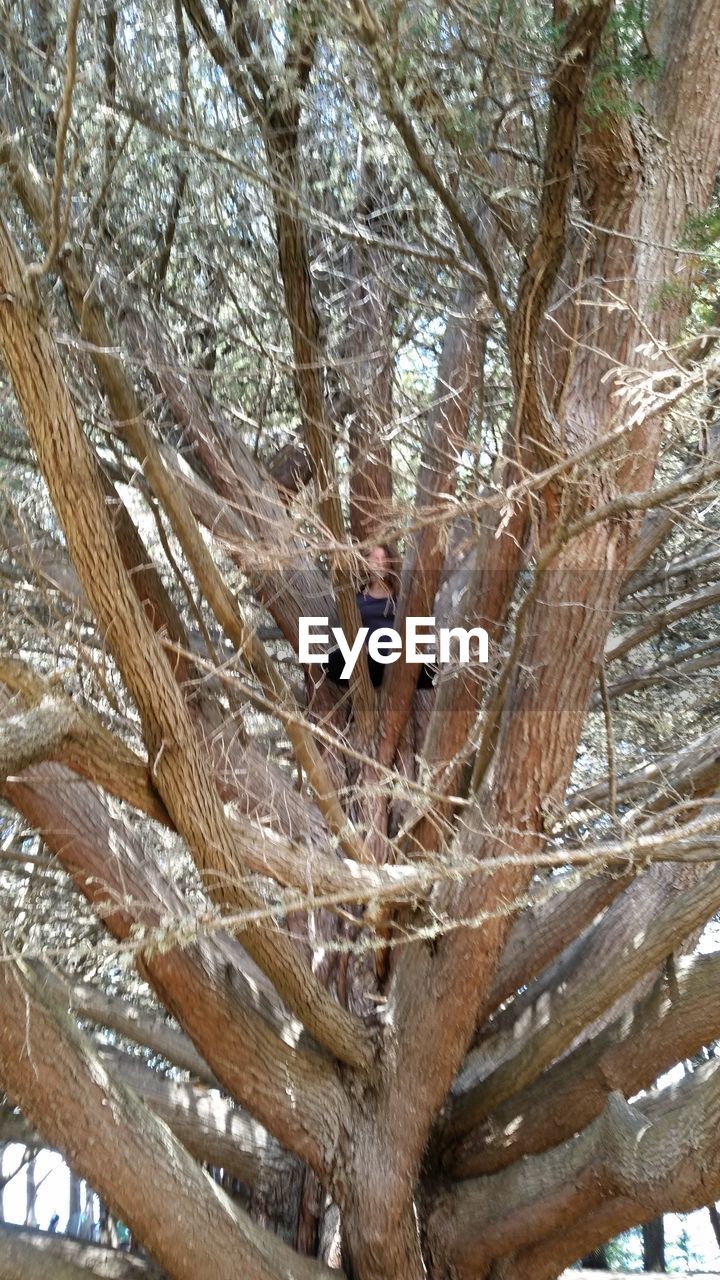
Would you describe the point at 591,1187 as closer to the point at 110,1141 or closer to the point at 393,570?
the point at 110,1141

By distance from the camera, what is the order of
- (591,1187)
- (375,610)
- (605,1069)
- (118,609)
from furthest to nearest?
(375,610) < (605,1069) < (591,1187) < (118,609)

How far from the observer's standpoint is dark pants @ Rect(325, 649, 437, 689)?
18.7 ft

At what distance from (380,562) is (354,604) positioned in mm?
334

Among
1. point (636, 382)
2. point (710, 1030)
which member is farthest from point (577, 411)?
point (710, 1030)

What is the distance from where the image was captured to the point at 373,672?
5875mm

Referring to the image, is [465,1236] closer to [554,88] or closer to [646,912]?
[646,912]

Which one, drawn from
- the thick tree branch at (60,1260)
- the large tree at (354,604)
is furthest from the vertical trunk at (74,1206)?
the thick tree branch at (60,1260)

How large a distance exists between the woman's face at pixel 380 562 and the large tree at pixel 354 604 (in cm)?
22

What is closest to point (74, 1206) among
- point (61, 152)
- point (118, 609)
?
point (118, 609)

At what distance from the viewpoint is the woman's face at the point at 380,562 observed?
547 cm

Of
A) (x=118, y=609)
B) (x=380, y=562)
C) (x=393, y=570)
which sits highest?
(x=118, y=609)

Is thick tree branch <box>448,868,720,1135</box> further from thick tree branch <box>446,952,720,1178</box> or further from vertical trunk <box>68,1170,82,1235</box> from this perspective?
vertical trunk <box>68,1170,82,1235</box>

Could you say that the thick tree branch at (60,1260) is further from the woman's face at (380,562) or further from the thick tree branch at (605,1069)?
the woman's face at (380,562)

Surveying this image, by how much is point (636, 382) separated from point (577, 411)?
0.44 m
